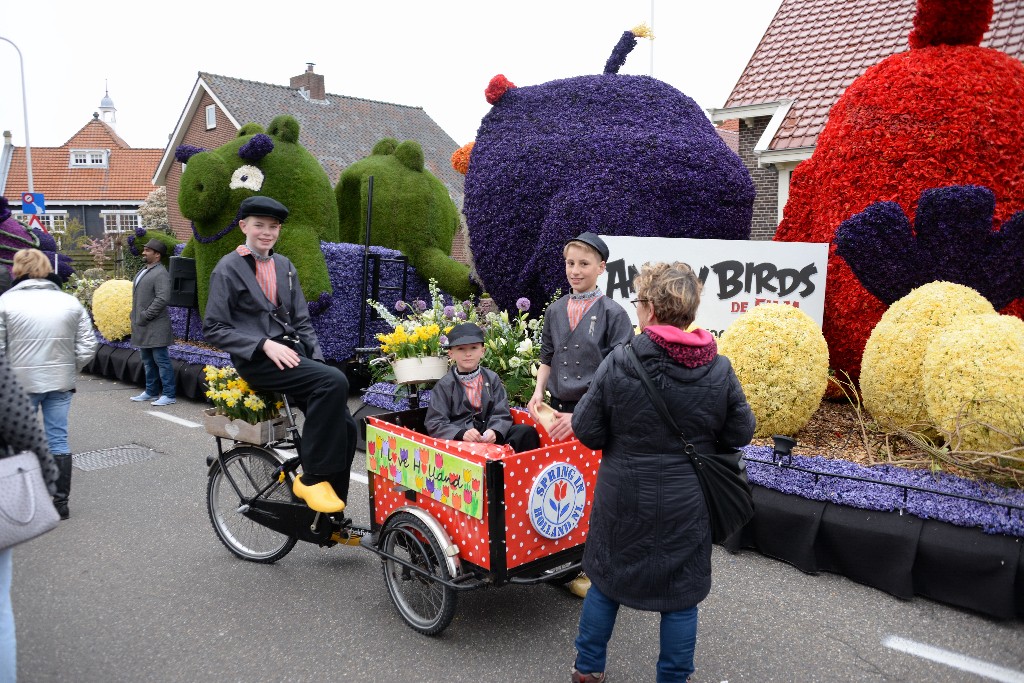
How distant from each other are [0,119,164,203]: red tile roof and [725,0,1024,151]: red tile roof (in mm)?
30674

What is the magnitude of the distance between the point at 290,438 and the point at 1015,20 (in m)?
12.6

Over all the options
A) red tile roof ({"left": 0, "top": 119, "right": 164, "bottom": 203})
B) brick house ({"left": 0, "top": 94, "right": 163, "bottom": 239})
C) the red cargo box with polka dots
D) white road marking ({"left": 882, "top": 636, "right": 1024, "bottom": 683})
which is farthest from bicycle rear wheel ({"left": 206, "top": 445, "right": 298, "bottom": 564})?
red tile roof ({"left": 0, "top": 119, "right": 164, "bottom": 203})

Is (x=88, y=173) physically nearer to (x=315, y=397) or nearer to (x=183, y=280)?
(x=183, y=280)

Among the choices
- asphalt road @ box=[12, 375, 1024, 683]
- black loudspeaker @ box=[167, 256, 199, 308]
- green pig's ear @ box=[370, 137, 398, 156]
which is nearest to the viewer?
asphalt road @ box=[12, 375, 1024, 683]

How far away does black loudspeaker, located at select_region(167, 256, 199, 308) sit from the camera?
880cm

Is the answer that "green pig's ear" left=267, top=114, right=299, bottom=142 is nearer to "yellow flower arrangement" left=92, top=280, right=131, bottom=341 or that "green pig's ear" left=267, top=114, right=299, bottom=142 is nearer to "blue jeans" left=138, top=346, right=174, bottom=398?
"blue jeans" left=138, top=346, right=174, bottom=398

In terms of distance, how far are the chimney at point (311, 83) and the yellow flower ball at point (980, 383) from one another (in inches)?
1023

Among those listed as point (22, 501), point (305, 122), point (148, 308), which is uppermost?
point (305, 122)

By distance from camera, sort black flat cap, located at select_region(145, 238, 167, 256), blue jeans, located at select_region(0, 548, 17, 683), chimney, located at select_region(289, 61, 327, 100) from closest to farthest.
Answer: blue jeans, located at select_region(0, 548, 17, 683), black flat cap, located at select_region(145, 238, 167, 256), chimney, located at select_region(289, 61, 327, 100)

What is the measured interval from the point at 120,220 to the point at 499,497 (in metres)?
37.9

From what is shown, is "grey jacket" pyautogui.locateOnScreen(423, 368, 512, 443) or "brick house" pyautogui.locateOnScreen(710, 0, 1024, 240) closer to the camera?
"grey jacket" pyautogui.locateOnScreen(423, 368, 512, 443)

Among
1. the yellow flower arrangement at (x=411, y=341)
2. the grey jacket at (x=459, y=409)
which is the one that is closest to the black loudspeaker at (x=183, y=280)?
the yellow flower arrangement at (x=411, y=341)

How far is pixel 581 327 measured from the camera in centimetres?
365

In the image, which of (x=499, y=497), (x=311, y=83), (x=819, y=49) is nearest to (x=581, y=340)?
(x=499, y=497)
